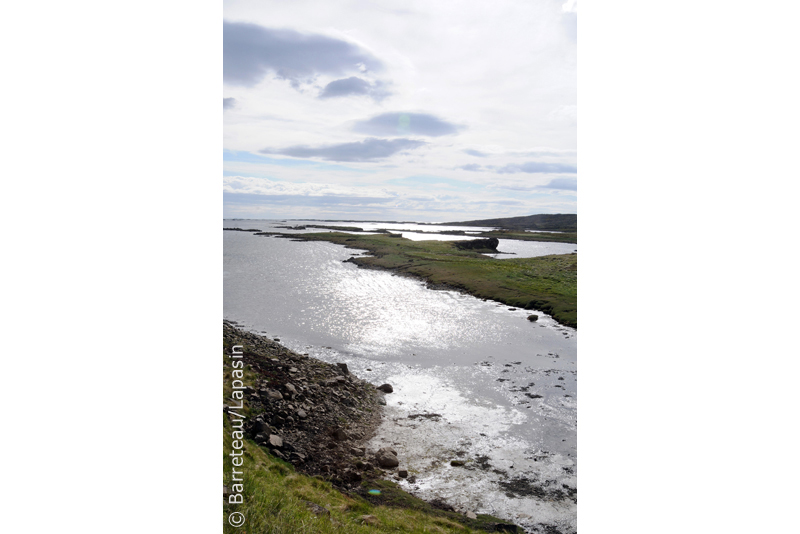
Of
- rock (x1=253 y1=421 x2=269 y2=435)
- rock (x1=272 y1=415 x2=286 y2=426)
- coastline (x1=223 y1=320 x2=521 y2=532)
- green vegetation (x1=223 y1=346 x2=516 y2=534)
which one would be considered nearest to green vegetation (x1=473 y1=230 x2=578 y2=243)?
coastline (x1=223 y1=320 x2=521 y2=532)

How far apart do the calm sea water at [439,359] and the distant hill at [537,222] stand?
1.54 ft

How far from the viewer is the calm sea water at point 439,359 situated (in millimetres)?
5484

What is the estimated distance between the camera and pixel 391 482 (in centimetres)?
543

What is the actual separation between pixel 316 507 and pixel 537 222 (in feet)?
17.5

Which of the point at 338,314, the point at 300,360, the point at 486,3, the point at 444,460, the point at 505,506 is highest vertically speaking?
the point at 486,3

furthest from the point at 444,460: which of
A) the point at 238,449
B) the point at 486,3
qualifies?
the point at 486,3

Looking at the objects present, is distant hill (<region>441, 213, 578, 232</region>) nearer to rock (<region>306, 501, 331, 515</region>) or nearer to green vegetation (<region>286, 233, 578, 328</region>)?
green vegetation (<region>286, 233, 578, 328</region>)

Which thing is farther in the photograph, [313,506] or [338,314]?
[338,314]

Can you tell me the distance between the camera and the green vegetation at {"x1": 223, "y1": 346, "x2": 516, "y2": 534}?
4590 mm

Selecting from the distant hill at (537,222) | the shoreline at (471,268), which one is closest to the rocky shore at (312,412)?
the shoreline at (471,268)

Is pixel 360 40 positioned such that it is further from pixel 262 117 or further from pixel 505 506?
pixel 505 506

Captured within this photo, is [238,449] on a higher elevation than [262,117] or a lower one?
lower

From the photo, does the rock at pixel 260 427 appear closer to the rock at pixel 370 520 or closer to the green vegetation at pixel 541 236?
the rock at pixel 370 520
